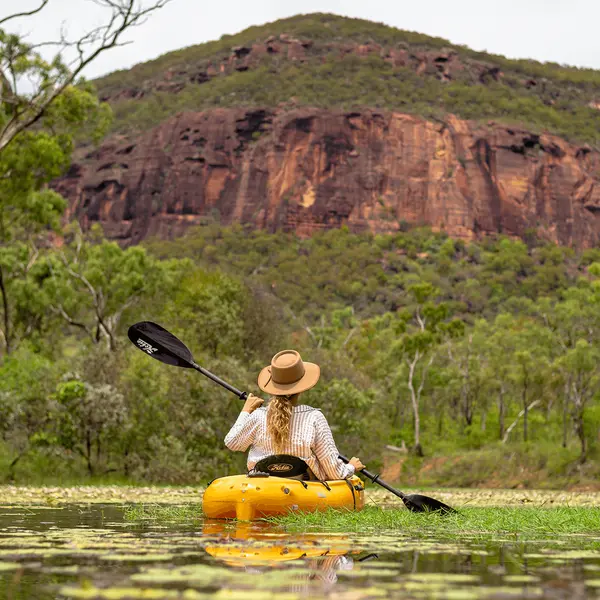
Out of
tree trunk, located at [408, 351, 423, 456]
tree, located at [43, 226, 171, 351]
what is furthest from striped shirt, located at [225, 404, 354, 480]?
tree trunk, located at [408, 351, 423, 456]

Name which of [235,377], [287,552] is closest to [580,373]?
[235,377]

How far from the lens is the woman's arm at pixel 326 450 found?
923 centimetres

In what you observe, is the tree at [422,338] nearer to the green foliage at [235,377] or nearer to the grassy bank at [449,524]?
the green foliage at [235,377]

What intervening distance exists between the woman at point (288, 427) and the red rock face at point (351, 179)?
114 m

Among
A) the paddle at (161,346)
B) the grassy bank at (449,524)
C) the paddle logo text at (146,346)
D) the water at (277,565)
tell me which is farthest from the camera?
the paddle logo text at (146,346)

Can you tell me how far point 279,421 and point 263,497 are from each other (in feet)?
2.76

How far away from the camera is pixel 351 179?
5079 inches

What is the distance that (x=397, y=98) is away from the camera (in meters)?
138

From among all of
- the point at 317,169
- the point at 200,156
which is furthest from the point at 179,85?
the point at 317,169

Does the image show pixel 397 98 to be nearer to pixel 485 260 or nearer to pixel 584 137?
pixel 584 137

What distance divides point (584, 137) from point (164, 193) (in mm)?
56886

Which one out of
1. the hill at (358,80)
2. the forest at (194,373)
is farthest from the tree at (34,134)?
the hill at (358,80)

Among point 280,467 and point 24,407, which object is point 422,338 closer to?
point 24,407

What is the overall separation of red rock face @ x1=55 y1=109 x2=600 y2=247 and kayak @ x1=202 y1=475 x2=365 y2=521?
376 ft
